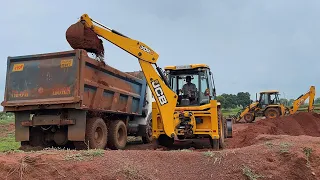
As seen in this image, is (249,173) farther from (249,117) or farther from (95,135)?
(249,117)

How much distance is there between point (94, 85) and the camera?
9.89 m

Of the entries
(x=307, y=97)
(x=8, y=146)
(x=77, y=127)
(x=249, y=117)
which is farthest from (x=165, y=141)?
(x=307, y=97)

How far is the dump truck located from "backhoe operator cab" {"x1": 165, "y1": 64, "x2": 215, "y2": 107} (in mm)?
2169

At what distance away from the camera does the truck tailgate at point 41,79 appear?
367 inches

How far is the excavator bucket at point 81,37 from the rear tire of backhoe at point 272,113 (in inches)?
826

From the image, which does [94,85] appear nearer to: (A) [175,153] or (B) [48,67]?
(B) [48,67]

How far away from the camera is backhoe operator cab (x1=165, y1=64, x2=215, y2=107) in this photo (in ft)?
35.5

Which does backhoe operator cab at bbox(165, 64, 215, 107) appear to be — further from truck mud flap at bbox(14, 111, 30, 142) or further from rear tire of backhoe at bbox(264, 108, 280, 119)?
rear tire of backhoe at bbox(264, 108, 280, 119)

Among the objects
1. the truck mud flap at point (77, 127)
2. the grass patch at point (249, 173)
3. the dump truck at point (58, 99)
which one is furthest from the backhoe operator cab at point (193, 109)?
the grass patch at point (249, 173)

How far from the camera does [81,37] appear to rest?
31.8 ft

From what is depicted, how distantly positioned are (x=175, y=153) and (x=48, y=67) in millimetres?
4626

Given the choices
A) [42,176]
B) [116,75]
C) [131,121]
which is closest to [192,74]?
[116,75]

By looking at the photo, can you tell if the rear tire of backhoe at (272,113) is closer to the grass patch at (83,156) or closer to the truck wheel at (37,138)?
the truck wheel at (37,138)

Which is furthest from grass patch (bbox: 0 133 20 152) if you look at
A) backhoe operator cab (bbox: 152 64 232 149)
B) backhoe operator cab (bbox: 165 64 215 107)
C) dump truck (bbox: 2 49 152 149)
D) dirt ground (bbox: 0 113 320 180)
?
backhoe operator cab (bbox: 165 64 215 107)
